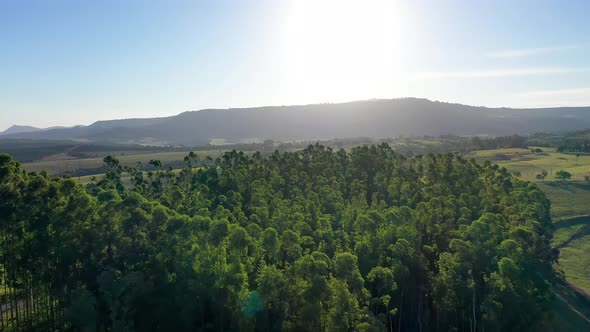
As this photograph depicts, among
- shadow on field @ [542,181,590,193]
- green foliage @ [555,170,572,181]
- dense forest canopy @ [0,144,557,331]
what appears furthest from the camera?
green foliage @ [555,170,572,181]

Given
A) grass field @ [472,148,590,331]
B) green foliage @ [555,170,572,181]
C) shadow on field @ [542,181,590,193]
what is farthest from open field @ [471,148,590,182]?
shadow on field @ [542,181,590,193]

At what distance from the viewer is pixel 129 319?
45188mm

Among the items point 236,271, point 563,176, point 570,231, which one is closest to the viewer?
point 236,271

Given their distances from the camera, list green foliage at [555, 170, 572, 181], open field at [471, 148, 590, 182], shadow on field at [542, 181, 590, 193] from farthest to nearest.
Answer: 1. open field at [471, 148, 590, 182]
2. green foliage at [555, 170, 572, 181]
3. shadow on field at [542, 181, 590, 193]

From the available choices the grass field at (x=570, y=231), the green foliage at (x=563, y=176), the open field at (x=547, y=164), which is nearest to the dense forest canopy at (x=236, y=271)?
the grass field at (x=570, y=231)

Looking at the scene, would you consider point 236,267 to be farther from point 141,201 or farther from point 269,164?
point 269,164

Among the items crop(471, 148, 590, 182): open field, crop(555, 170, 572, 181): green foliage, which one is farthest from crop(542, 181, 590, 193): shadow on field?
crop(471, 148, 590, 182): open field

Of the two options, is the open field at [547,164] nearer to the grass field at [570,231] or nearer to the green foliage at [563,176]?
the grass field at [570,231]

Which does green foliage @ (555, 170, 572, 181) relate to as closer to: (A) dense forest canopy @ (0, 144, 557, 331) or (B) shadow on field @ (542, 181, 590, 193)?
(B) shadow on field @ (542, 181, 590, 193)

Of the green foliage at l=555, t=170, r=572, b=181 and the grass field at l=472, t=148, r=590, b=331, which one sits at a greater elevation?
the green foliage at l=555, t=170, r=572, b=181

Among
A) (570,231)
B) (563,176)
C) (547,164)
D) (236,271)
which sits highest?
(236,271)

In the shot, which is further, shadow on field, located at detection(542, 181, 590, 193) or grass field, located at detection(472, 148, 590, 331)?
shadow on field, located at detection(542, 181, 590, 193)

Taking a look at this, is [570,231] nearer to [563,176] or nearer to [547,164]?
[563,176]

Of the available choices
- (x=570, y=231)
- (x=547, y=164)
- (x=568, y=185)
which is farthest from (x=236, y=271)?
(x=547, y=164)
